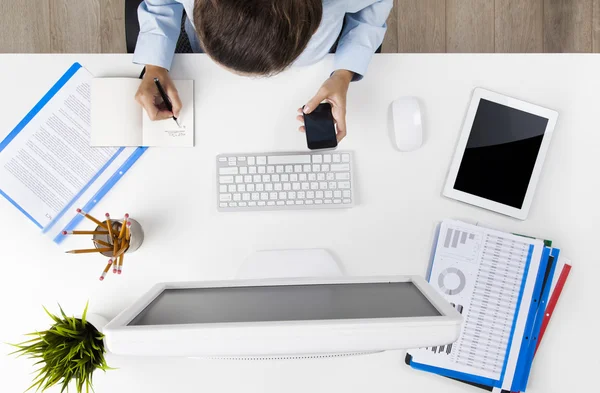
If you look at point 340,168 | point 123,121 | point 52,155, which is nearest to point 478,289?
point 340,168

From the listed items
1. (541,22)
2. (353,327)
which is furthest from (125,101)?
(541,22)

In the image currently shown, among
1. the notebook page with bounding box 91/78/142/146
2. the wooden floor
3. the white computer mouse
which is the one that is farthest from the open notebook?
the wooden floor

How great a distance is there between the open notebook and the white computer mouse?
1.42 feet

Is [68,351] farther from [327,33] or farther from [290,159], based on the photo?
[327,33]

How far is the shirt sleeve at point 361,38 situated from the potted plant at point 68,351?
2.26ft

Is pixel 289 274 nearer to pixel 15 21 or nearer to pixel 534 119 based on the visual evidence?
pixel 534 119

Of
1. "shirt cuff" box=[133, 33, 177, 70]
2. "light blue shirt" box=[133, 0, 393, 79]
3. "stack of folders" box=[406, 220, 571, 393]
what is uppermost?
"light blue shirt" box=[133, 0, 393, 79]

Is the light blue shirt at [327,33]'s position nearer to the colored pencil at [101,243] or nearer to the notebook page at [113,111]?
the notebook page at [113,111]

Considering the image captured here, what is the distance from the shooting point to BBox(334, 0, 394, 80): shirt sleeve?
0.85 meters

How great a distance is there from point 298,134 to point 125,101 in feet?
1.18

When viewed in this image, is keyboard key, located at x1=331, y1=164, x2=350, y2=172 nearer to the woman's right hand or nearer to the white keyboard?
the white keyboard

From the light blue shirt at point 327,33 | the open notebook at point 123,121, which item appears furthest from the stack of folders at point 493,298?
the open notebook at point 123,121

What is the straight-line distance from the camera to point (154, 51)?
85cm

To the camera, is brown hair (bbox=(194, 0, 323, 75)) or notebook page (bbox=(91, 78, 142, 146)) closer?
brown hair (bbox=(194, 0, 323, 75))
